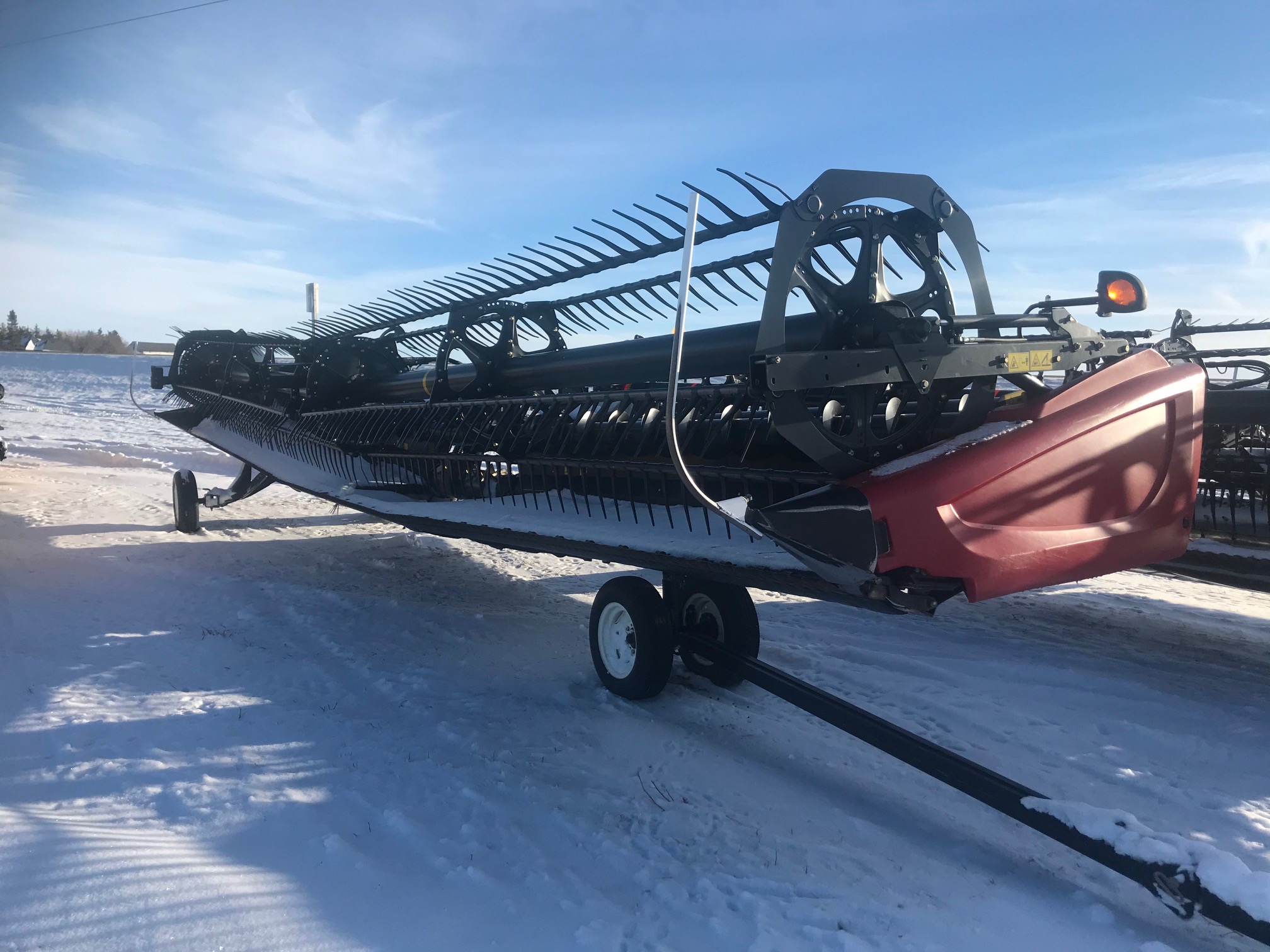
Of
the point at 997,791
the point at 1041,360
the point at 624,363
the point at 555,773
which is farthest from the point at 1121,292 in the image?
the point at 555,773

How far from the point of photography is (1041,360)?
342cm

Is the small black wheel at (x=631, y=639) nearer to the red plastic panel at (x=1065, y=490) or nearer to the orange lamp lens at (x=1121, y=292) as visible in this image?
the red plastic panel at (x=1065, y=490)

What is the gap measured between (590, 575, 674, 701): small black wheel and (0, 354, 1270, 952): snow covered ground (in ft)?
0.55

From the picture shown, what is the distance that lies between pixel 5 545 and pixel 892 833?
845 centimetres

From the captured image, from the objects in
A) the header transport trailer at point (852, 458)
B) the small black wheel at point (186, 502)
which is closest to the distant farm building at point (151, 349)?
the small black wheel at point (186, 502)

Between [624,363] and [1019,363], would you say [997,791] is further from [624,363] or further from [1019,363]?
[624,363]

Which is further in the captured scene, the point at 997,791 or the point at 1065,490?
the point at 1065,490

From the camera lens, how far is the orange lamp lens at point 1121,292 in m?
3.39

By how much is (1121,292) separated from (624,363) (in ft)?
9.39

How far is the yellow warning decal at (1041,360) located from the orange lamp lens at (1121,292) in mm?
326

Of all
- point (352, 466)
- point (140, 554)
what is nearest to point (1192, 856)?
point (352, 466)

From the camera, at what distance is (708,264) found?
4723mm

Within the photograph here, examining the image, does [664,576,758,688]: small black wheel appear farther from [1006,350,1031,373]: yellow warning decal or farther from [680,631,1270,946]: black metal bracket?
[1006,350,1031,373]: yellow warning decal

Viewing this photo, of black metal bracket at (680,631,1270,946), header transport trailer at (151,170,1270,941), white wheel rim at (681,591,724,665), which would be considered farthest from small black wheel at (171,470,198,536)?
black metal bracket at (680,631,1270,946)
